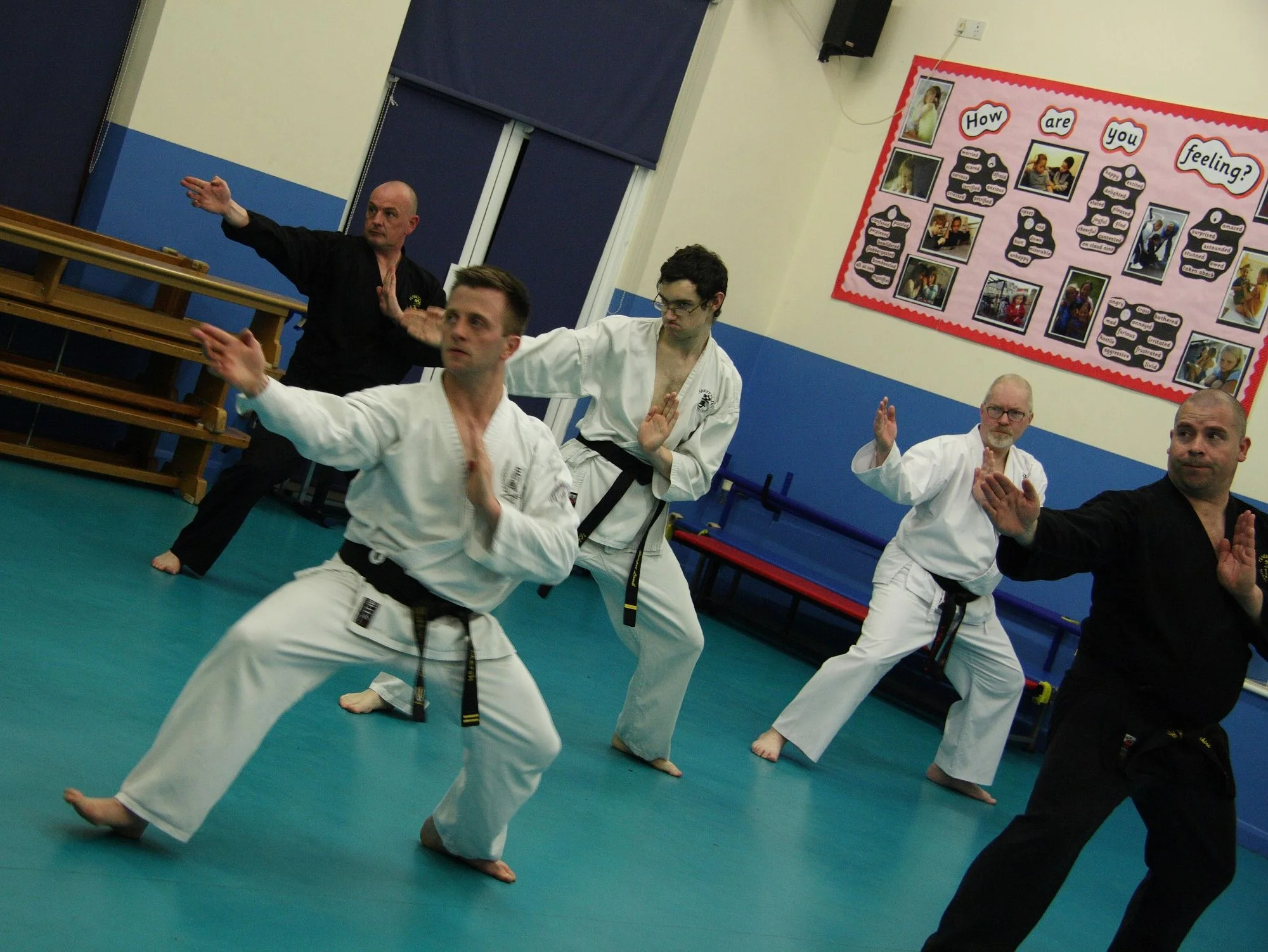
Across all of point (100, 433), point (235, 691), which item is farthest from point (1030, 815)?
point (100, 433)

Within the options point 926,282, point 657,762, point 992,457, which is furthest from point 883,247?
point 657,762

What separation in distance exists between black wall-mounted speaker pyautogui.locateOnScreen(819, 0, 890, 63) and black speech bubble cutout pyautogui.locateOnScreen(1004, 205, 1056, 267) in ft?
4.42

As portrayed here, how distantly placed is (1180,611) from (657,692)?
1.61 m

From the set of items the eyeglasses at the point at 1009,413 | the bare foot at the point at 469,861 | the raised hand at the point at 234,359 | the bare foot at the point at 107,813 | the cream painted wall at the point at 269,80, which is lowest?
the bare foot at the point at 469,861

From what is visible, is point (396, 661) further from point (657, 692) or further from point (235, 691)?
point (657, 692)

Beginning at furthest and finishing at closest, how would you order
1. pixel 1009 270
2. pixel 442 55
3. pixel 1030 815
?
pixel 1009 270 → pixel 442 55 → pixel 1030 815

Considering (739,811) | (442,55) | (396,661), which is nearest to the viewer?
(396,661)

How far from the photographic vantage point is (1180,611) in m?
2.87

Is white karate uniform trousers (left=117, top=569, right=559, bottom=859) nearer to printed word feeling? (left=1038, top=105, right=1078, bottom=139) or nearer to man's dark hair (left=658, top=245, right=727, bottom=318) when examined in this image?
man's dark hair (left=658, top=245, right=727, bottom=318)

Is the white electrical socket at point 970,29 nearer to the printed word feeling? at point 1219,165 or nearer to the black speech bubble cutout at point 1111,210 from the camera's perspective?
the black speech bubble cutout at point 1111,210

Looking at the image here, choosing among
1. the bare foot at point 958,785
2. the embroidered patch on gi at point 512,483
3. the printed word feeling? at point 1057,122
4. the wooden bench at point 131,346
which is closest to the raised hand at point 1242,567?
the embroidered patch on gi at point 512,483

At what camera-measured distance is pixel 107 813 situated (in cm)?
236

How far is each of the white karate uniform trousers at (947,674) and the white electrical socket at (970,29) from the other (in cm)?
359

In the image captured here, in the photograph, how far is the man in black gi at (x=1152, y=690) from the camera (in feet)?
9.11
